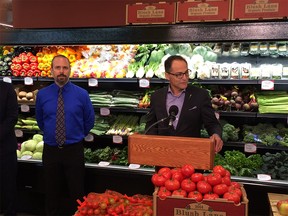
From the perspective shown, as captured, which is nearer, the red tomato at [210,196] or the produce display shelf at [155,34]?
the red tomato at [210,196]

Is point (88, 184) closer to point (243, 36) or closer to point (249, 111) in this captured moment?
point (249, 111)

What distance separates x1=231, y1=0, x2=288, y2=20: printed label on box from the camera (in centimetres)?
326

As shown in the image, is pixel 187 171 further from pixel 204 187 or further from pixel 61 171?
pixel 61 171

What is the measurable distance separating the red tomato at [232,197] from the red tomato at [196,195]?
0.48 ft

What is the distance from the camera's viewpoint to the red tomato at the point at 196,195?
2.14 m

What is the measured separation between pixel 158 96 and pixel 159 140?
3.12 ft

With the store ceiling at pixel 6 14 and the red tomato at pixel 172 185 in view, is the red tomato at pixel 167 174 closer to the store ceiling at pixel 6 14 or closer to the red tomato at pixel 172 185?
the red tomato at pixel 172 185

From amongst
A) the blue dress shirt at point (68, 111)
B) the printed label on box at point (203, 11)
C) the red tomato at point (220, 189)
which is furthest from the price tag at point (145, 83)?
the red tomato at point (220, 189)

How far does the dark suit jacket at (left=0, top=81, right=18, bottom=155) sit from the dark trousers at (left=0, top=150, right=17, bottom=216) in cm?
10

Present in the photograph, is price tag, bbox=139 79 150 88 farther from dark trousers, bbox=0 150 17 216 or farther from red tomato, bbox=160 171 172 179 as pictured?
red tomato, bbox=160 171 172 179

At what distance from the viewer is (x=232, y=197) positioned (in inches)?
82.8

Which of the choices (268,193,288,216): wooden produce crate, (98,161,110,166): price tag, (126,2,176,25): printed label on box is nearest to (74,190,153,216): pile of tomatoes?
(268,193,288,216): wooden produce crate

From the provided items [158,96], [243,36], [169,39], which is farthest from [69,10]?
[243,36]

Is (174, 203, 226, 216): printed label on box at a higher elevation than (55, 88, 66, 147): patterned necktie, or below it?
below
